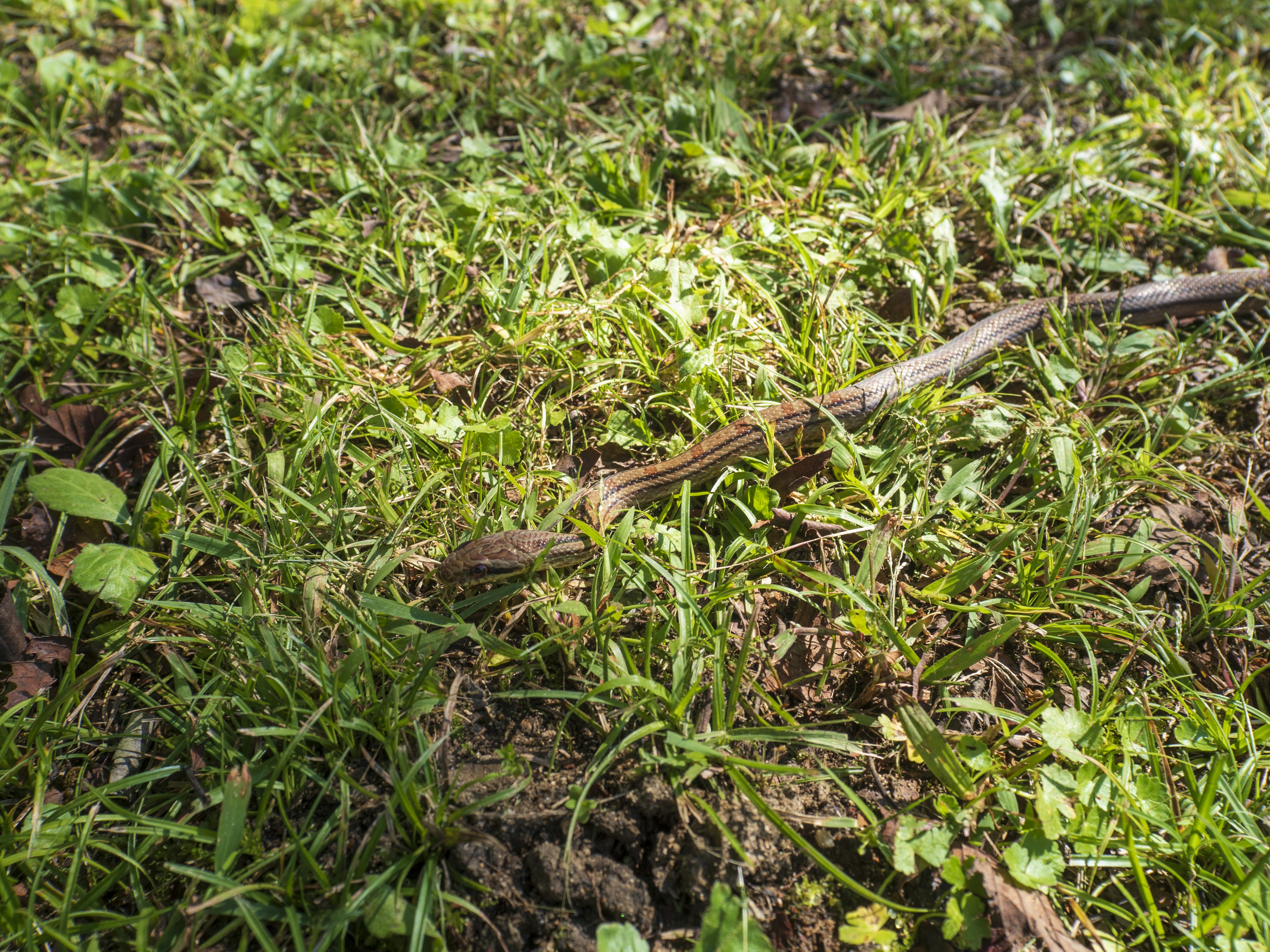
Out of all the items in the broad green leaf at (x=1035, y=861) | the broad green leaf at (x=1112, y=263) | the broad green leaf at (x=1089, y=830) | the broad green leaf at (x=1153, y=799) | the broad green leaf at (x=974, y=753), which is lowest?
the broad green leaf at (x=1153, y=799)

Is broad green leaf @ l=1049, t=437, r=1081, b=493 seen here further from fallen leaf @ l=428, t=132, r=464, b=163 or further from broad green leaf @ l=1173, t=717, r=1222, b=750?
fallen leaf @ l=428, t=132, r=464, b=163

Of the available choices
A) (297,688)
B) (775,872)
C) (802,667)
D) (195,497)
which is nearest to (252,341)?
(195,497)

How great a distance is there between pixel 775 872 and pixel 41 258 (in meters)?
4.91

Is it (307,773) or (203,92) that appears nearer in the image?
(307,773)

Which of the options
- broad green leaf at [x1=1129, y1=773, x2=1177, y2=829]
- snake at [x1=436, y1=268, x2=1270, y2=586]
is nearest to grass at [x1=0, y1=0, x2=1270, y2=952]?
broad green leaf at [x1=1129, y1=773, x2=1177, y2=829]

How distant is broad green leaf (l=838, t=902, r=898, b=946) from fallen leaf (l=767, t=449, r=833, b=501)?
1.68 meters

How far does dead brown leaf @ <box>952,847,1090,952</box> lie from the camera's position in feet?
7.64

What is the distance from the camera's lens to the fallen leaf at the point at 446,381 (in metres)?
3.81

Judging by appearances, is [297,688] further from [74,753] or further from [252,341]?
[252,341]

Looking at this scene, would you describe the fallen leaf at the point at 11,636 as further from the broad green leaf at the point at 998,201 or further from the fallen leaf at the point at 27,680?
the broad green leaf at the point at 998,201

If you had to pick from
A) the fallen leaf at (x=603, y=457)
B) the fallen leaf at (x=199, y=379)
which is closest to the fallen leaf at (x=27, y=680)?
the fallen leaf at (x=199, y=379)

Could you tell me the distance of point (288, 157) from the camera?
15.7ft

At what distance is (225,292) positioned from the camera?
167 inches

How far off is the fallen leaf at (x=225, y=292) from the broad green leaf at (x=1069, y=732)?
424 centimetres
